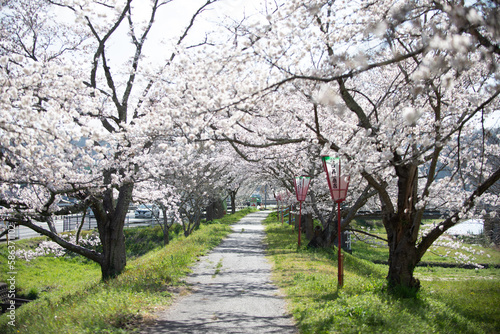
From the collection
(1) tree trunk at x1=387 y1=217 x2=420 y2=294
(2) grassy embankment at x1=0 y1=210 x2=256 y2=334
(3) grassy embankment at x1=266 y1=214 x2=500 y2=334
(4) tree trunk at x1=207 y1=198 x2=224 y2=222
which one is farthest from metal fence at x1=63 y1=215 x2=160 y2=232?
(1) tree trunk at x1=387 y1=217 x2=420 y2=294

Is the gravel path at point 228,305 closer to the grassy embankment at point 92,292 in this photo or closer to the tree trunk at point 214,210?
the grassy embankment at point 92,292

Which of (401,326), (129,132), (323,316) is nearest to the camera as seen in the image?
(401,326)

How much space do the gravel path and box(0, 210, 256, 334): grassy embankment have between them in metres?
0.40

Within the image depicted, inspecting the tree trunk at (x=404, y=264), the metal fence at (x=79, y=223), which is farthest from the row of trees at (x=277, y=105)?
the metal fence at (x=79, y=223)

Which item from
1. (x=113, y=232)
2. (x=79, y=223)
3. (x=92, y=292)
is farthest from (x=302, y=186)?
(x=79, y=223)

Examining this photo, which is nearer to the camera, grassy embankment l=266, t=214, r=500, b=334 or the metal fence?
grassy embankment l=266, t=214, r=500, b=334

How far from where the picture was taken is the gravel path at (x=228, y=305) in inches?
227

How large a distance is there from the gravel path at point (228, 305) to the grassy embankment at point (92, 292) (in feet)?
1.30

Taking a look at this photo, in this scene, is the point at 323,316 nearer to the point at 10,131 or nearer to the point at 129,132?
the point at 10,131

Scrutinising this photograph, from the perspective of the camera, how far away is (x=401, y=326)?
5.25 meters

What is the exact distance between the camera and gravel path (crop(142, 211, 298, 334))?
5773 mm

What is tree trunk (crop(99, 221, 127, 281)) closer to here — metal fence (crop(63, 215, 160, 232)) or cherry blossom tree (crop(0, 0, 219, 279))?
cherry blossom tree (crop(0, 0, 219, 279))

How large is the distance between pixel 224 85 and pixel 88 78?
5.98 meters

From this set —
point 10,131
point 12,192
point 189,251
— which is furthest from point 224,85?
point 189,251
